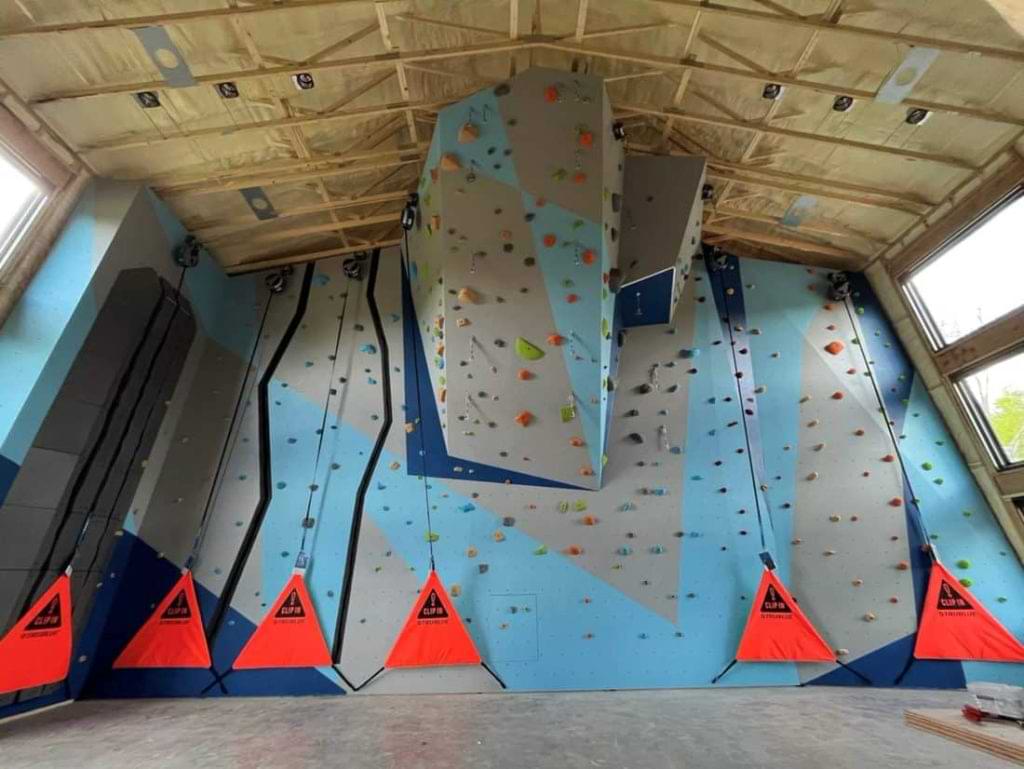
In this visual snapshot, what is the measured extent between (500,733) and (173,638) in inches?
115

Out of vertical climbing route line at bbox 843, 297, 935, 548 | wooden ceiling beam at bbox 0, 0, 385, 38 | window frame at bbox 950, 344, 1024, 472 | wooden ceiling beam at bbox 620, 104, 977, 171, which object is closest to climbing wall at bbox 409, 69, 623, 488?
wooden ceiling beam at bbox 620, 104, 977, 171

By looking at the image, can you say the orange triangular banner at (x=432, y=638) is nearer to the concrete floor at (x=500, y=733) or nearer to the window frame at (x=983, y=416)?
the concrete floor at (x=500, y=733)

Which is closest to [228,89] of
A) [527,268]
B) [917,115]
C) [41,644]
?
[527,268]

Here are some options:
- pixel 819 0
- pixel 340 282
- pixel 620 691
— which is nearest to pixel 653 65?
pixel 819 0

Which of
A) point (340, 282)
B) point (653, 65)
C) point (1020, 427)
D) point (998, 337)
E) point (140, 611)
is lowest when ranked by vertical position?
point (140, 611)

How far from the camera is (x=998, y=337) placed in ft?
13.4

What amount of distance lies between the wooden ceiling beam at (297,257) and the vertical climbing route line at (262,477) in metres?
0.12

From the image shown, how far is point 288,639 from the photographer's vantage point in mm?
3824

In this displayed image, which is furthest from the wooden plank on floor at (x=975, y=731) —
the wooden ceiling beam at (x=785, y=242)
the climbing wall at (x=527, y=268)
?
the wooden ceiling beam at (x=785, y=242)

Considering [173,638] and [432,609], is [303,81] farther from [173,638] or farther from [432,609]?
[173,638]

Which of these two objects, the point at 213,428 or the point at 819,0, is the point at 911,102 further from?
the point at 213,428

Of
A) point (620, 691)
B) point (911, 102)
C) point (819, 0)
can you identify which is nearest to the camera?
point (819, 0)

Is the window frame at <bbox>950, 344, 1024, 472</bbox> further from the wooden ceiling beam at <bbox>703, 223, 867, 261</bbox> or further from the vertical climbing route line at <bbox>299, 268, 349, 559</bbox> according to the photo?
the vertical climbing route line at <bbox>299, 268, 349, 559</bbox>

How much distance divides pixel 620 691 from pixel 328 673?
2319 mm
